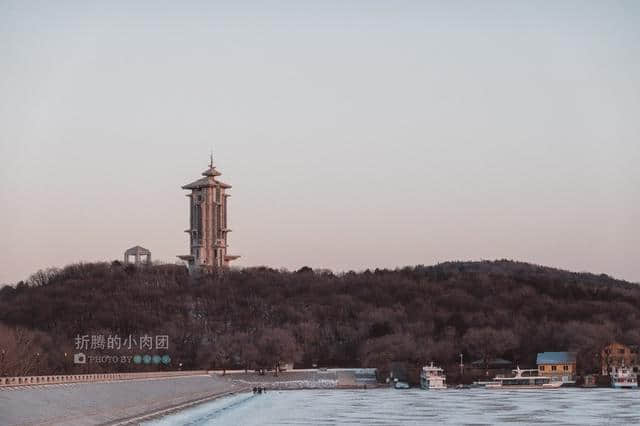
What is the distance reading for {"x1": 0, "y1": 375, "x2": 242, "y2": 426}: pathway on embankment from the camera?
A: 73.4 metres

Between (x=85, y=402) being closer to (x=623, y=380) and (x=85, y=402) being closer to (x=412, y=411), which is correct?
(x=412, y=411)

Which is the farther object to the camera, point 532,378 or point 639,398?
point 532,378

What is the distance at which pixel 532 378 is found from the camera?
18162 centimetres

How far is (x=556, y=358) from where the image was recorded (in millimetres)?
196375

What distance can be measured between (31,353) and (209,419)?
201ft

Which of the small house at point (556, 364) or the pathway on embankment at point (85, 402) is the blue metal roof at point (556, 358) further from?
the pathway on embankment at point (85, 402)

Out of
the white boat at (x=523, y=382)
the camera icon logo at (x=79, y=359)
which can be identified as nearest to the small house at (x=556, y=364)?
the white boat at (x=523, y=382)

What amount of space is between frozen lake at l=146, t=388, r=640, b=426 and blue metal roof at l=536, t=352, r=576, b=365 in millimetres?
68027

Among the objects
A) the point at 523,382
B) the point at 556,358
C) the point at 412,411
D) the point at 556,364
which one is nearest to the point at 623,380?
the point at 523,382

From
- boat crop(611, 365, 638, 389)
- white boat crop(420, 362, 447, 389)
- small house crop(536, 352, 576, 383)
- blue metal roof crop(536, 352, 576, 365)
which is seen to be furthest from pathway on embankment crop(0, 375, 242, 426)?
blue metal roof crop(536, 352, 576, 365)

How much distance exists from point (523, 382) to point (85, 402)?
105 m

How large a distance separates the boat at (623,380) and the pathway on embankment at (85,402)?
64.1m

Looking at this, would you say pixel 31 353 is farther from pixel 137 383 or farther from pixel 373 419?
pixel 373 419

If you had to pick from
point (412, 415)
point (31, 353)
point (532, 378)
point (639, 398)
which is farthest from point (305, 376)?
point (412, 415)
